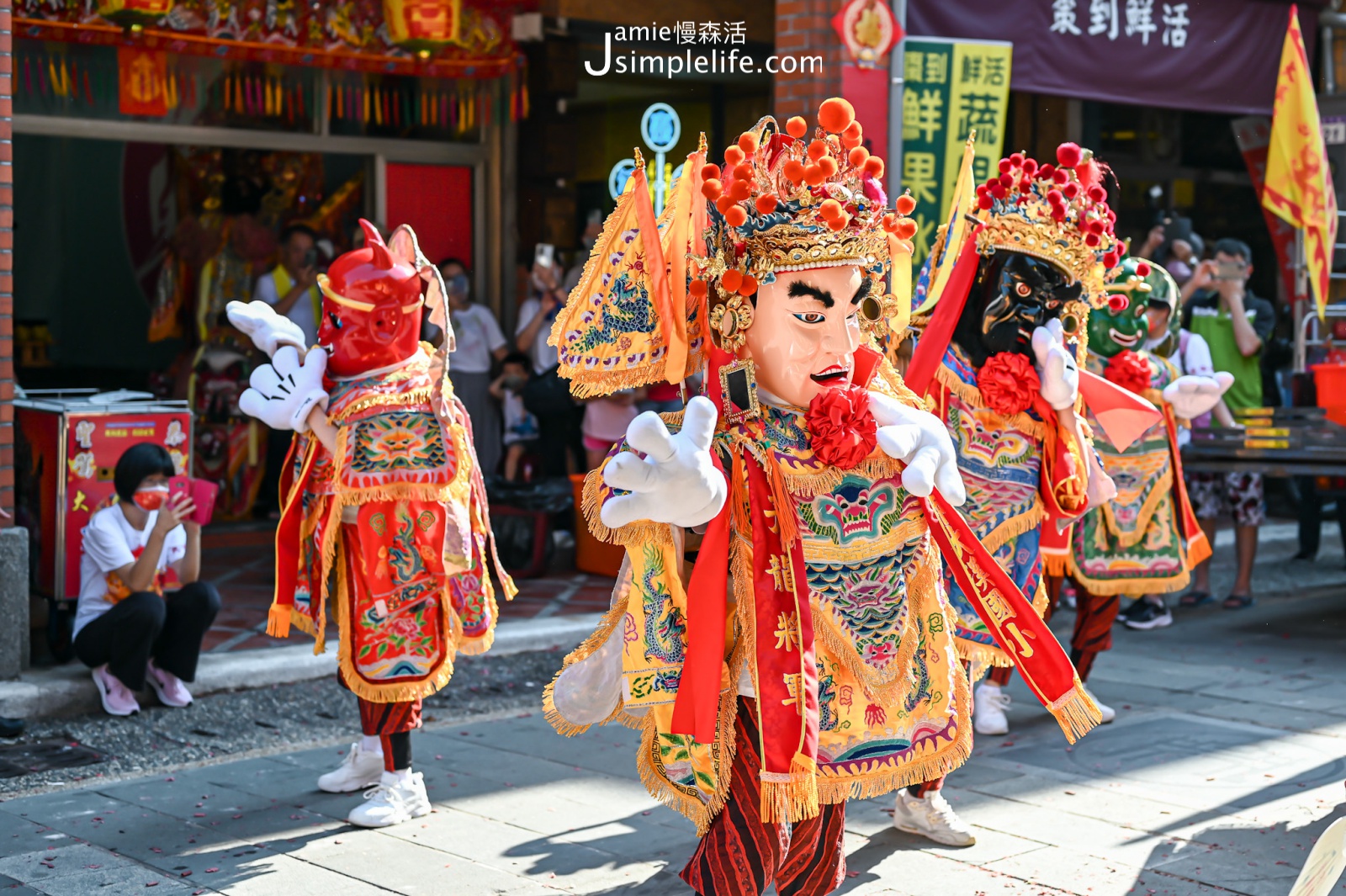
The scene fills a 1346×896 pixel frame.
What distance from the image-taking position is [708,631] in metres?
3.34

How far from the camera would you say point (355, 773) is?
517cm

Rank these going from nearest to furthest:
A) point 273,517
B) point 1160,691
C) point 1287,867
Answer: 1. point 1287,867
2. point 1160,691
3. point 273,517

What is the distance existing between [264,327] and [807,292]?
211cm

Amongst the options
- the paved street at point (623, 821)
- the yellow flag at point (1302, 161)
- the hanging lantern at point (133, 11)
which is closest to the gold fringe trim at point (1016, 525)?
the paved street at point (623, 821)

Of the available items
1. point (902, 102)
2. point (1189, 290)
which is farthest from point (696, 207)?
point (1189, 290)

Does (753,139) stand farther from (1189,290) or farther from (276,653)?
(1189,290)

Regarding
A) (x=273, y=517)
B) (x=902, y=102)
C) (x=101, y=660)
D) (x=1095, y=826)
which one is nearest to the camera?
(x=1095, y=826)

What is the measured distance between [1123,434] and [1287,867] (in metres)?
1.42

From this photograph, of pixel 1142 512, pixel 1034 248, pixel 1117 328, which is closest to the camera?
pixel 1034 248

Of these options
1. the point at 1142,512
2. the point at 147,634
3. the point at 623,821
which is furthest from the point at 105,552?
the point at 1142,512

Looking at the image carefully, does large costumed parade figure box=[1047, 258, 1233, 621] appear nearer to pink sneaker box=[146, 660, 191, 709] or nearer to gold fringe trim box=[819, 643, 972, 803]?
gold fringe trim box=[819, 643, 972, 803]

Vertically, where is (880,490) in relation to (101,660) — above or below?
above

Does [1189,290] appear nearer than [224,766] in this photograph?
No

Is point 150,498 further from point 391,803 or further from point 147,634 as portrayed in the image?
point 391,803
